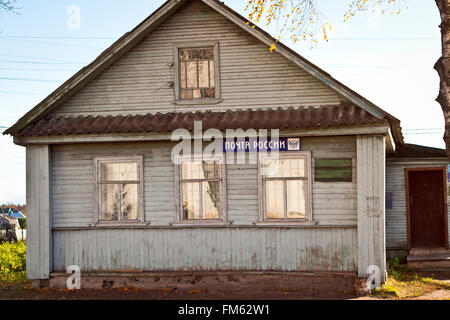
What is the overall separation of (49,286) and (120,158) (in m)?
3.31

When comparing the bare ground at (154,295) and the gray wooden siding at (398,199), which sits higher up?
the gray wooden siding at (398,199)

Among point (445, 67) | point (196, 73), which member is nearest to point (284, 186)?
point (196, 73)

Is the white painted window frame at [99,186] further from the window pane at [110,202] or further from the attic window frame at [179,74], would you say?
the attic window frame at [179,74]

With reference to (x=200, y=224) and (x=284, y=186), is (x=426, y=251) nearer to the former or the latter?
(x=284, y=186)

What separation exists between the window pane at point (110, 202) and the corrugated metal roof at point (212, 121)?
1.39m

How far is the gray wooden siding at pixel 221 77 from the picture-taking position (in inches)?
523

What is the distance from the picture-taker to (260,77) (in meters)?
13.4

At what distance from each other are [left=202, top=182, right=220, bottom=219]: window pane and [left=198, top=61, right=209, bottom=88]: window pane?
2284mm

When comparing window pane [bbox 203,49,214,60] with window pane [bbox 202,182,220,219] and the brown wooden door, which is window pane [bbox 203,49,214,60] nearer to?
window pane [bbox 202,182,220,219]

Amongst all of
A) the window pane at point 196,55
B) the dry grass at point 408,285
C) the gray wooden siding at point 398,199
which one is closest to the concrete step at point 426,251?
the gray wooden siding at point 398,199
